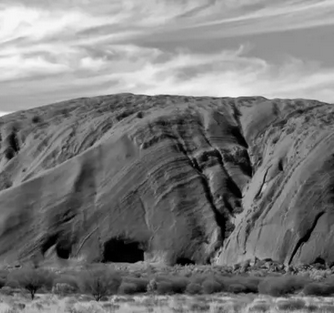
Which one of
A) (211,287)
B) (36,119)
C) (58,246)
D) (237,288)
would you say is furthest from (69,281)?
(36,119)

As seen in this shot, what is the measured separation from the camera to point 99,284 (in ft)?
157

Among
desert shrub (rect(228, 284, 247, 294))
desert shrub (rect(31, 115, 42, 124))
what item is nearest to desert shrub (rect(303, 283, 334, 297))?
desert shrub (rect(228, 284, 247, 294))

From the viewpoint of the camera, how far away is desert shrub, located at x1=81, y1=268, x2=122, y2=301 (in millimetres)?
47438

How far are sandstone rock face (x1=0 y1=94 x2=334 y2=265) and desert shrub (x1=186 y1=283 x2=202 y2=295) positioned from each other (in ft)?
75.5

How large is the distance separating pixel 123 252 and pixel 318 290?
36953mm

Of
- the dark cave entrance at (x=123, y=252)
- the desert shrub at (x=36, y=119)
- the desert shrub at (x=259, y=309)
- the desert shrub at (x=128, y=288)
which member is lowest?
the dark cave entrance at (x=123, y=252)

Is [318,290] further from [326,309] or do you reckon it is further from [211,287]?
[326,309]

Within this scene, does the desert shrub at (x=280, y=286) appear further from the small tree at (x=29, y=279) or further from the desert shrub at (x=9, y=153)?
the desert shrub at (x=9, y=153)

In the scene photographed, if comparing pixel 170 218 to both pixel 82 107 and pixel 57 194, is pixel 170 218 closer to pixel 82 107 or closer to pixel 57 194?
pixel 57 194

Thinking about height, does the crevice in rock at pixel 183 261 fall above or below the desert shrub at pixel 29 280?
below

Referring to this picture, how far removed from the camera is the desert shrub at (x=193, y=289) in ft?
185

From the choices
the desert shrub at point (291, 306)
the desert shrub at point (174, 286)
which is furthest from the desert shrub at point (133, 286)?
the desert shrub at point (291, 306)

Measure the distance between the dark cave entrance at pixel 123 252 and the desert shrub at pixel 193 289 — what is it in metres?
31.2

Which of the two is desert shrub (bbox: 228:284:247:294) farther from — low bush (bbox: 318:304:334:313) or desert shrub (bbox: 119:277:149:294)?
low bush (bbox: 318:304:334:313)
